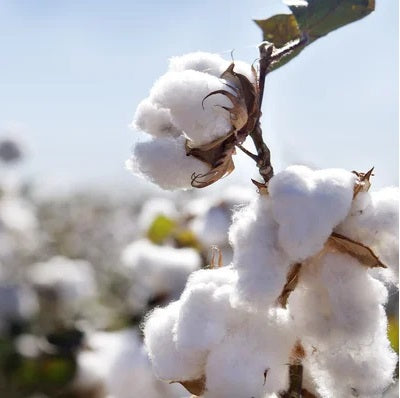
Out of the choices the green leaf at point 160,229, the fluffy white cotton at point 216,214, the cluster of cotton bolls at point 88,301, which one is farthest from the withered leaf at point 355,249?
the green leaf at point 160,229

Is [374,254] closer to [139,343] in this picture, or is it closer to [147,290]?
[139,343]

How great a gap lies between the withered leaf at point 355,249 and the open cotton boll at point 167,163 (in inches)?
5.4

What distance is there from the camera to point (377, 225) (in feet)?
Result: 2.42

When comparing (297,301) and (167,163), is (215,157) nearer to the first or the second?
(167,163)

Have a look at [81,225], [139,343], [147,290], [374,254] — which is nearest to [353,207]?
[374,254]

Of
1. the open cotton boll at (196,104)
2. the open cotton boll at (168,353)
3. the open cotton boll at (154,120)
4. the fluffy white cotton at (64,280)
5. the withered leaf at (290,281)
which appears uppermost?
the open cotton boll at (196,104)

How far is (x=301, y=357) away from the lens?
79 cm

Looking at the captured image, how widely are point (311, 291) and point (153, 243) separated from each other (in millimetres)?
1260

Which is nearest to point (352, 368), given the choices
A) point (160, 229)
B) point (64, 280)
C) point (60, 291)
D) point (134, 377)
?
point (134, 377)

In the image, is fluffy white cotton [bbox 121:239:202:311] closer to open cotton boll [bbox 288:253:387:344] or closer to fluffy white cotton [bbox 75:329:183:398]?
fluffy white cotton [bbox 75:329:183:398]

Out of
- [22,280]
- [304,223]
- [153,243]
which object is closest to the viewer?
[304,223]

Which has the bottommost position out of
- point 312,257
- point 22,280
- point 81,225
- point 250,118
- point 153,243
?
point 81,225

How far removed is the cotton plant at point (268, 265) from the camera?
726 mm

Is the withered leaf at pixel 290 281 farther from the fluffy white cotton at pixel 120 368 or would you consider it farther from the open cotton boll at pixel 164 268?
the open cotton boll at pixel 164 268
